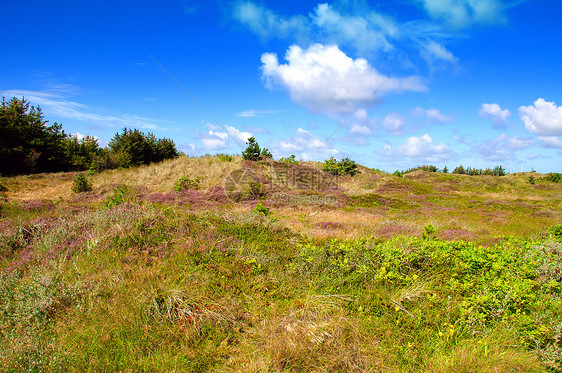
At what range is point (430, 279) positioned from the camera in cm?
441

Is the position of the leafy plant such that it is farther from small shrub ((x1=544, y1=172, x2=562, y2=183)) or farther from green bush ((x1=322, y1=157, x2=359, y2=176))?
small shrub ((x1=544, y1=172, x2=562, y2=183))

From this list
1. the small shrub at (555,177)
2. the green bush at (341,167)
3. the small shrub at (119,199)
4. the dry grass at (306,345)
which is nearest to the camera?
the dry grass at (306,345)

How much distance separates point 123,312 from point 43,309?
1.06 m

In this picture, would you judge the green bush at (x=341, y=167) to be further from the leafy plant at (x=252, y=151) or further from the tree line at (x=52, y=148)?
the tree line at (x=52, y=148)

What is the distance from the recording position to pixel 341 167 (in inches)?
1362

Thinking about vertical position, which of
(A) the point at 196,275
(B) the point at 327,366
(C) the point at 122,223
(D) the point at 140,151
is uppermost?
(D) the point at 140,151

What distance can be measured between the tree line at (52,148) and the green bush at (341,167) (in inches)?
→ 827

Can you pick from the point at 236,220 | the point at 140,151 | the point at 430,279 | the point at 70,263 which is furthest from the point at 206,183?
the point at 430,279

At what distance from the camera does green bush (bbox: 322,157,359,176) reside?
3409 centimetres

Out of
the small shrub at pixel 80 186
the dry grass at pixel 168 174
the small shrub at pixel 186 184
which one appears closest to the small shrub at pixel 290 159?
the dry grass at pixel 168 174

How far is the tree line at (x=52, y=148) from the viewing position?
27.9 meters

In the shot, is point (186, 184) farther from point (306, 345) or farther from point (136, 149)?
point (306, 345)

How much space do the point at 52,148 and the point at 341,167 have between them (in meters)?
34.3

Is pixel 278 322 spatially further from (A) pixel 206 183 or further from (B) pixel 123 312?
(A) pixel 206 183
